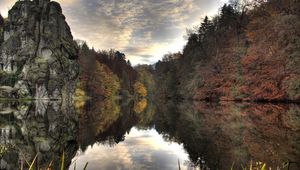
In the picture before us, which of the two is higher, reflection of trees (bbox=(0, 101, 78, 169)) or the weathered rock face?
the weathered rock face

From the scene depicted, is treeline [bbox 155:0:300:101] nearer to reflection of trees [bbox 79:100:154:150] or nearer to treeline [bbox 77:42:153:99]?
reflection of trees [bbox 79:100:154:150]

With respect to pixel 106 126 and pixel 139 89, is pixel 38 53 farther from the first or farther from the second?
pixel 139 89

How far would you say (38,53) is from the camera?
61.4m

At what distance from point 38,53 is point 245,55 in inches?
1461

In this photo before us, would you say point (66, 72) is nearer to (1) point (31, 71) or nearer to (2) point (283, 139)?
(1) point (31, 71)

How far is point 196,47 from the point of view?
80.4 metres

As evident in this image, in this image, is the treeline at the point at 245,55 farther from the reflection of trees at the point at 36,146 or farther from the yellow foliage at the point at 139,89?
the yellow foliage at the point at 139,89

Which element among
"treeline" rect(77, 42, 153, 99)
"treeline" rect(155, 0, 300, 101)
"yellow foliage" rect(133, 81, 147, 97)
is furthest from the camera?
"yellow foliage" rect(133, 81, 147, 97)

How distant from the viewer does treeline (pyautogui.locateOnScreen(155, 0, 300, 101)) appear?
143 ft

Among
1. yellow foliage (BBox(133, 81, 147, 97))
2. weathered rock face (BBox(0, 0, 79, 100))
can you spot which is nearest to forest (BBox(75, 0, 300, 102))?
weathered rock face (BBox(0, 0, 79, 100))

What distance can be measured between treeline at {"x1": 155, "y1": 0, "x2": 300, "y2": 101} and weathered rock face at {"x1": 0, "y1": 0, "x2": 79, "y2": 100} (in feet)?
89.4

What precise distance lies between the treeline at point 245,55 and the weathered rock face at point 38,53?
2724cm

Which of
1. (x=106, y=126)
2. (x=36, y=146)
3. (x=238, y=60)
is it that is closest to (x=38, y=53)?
(x=238, y=60)

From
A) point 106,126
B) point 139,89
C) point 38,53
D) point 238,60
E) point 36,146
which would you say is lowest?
point 106,126
